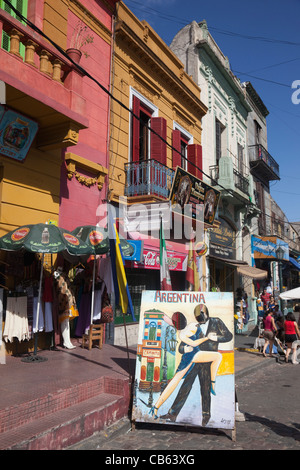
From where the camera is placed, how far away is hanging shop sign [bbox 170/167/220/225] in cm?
1126

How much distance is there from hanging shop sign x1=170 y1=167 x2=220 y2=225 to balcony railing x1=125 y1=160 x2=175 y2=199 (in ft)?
1.30

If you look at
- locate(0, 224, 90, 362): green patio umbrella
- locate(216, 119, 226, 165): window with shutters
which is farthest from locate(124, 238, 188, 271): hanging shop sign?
locate(216, 119, 226, 165): window with shutters

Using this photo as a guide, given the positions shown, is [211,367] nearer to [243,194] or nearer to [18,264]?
[18,264]

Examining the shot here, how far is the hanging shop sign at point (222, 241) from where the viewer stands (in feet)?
52.8

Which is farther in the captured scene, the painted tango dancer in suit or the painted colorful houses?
the painted colorful houses

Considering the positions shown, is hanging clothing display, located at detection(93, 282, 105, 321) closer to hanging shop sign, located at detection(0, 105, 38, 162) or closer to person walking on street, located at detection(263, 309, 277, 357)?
hanging shop sign, located at detection(0, 105, 38, 162)

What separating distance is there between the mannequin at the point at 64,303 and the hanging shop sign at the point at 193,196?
184 inches

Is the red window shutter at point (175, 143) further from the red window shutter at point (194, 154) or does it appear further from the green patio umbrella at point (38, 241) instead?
the green patio umbrella at point (38, 241)

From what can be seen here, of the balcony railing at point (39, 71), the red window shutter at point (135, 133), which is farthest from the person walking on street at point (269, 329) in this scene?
the balcony railing at point (39, 71)

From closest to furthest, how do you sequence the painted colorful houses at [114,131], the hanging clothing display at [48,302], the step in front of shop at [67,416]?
the step in front of shop at [67,416] → the painted colorful houses at [114,131] → the hanging clothing display at [48,302]

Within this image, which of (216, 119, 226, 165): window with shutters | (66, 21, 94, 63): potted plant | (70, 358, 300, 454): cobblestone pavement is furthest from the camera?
(216, 119, 226, 165): window with shutters

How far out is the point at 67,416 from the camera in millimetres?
4406

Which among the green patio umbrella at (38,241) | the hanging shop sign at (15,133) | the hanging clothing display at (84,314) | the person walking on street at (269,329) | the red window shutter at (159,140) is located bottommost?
the person walking on street at (269,329)

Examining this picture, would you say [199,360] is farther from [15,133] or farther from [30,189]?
[15,133]
